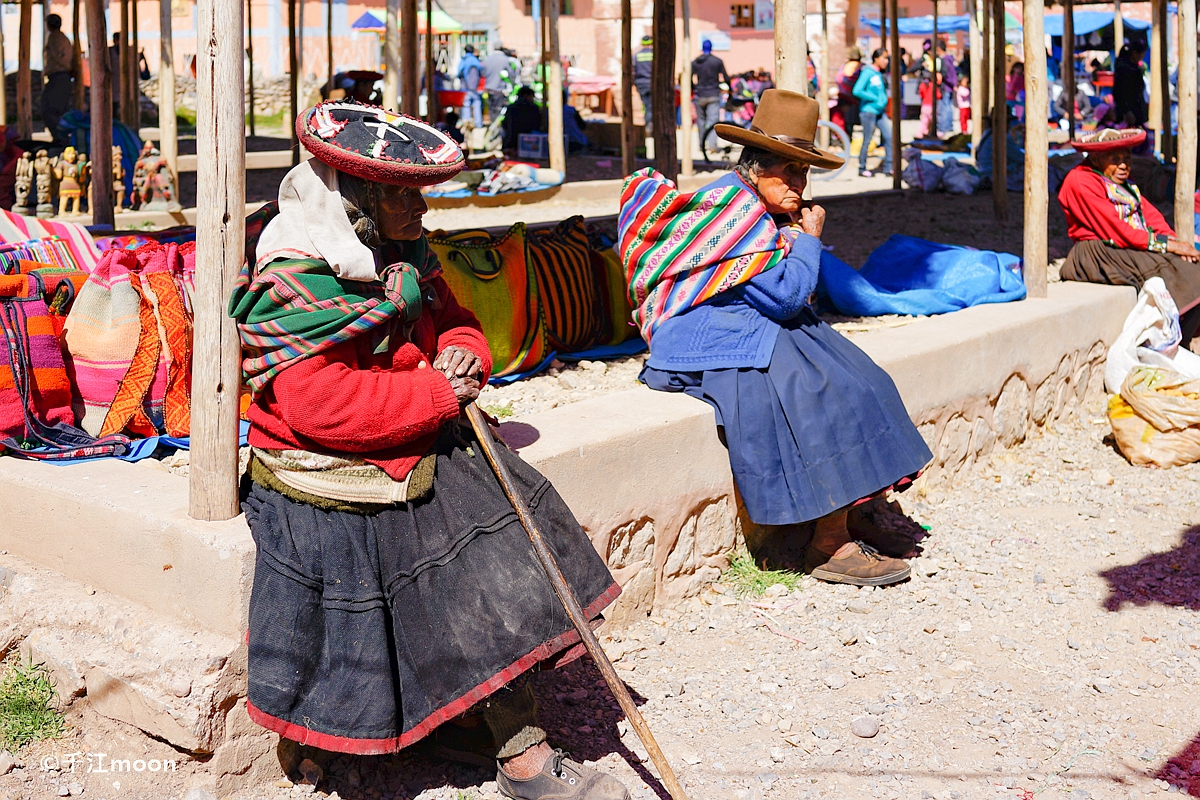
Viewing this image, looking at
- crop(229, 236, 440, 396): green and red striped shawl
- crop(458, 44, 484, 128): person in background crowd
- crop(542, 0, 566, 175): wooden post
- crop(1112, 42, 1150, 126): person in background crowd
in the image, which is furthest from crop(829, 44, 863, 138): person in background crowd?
Result: crop(229, 236, 440, 396): green and red striped shawl

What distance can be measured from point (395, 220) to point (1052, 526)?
317cm

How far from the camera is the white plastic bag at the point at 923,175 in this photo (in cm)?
1123

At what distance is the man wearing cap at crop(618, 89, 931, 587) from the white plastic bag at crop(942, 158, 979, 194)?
733 centimetres

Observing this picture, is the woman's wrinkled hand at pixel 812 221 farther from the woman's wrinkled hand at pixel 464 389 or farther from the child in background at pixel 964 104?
the child in background at pixel 964 104

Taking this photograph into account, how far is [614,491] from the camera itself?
3621 mm

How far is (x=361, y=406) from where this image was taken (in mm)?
2564

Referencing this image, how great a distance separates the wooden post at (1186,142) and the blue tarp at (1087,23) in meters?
17.7

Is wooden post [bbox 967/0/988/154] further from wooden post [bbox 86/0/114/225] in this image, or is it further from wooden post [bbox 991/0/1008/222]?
wooden post [bbox 86/0/114/225]

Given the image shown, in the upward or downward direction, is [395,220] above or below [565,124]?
→ below

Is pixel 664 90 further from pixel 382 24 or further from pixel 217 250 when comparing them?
pixel 382 24

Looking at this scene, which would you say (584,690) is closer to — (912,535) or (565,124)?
(912,535)

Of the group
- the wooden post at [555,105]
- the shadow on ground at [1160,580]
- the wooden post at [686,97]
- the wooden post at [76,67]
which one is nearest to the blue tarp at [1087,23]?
the wooden post at [686,97]

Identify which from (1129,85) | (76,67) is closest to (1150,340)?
(1129,85)

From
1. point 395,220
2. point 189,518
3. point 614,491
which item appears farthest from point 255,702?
point 614,491
